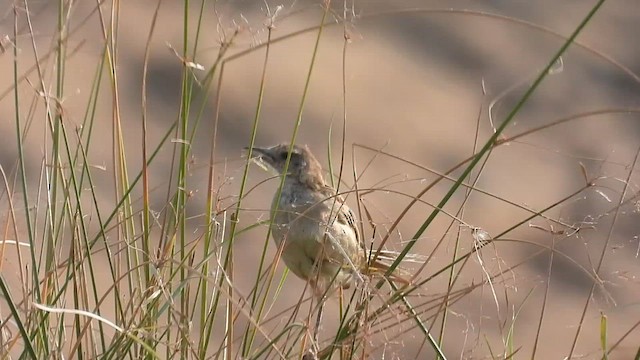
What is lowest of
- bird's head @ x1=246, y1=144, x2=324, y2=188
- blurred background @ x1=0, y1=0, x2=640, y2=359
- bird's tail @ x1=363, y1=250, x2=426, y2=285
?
bird's tail @ x1=363, y1=250, x2=426, y2=285

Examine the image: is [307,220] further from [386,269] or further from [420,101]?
[420,101]

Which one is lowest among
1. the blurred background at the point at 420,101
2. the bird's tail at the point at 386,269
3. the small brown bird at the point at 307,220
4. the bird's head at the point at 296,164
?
the bird's tail at the point at 386,269

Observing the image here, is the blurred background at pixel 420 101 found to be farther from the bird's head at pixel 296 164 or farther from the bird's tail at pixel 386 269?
the bird's tail at pixel 386 269

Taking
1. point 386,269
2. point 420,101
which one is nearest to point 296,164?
point 386,269

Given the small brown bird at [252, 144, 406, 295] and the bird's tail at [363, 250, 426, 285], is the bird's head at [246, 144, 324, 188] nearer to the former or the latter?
the small brown bird at [252, 144, 406, 295]

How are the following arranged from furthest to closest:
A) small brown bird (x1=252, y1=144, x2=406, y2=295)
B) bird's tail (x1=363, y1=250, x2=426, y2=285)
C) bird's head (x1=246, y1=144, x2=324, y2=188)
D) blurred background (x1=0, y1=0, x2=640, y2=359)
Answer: blurred background (x1=0, y1=0, x2=640, y2=359) < bird's head (x1=246, y1=144, x2=324, y2=188) < small brown bird (x1=252, y1=144, x2=406, y2=295) < bird's tail (x1=363, y1=250, x2=426, y2=285)

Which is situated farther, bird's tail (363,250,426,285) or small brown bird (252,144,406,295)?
small brown bird (252,144,406,295)

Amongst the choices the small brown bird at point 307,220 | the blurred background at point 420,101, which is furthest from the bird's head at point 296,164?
the blurred background at point 420,101

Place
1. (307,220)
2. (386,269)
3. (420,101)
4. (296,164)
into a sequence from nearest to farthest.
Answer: (386,269)
(307,220)
(296,164)
(420,101)

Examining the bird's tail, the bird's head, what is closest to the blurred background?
→ the bird's head

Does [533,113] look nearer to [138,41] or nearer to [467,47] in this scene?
[467,47]

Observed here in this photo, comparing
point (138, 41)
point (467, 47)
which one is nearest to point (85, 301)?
point (138, 41)

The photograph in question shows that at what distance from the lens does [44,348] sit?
1863 millimetres

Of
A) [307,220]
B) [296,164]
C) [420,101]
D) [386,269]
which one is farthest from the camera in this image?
[420,101]
